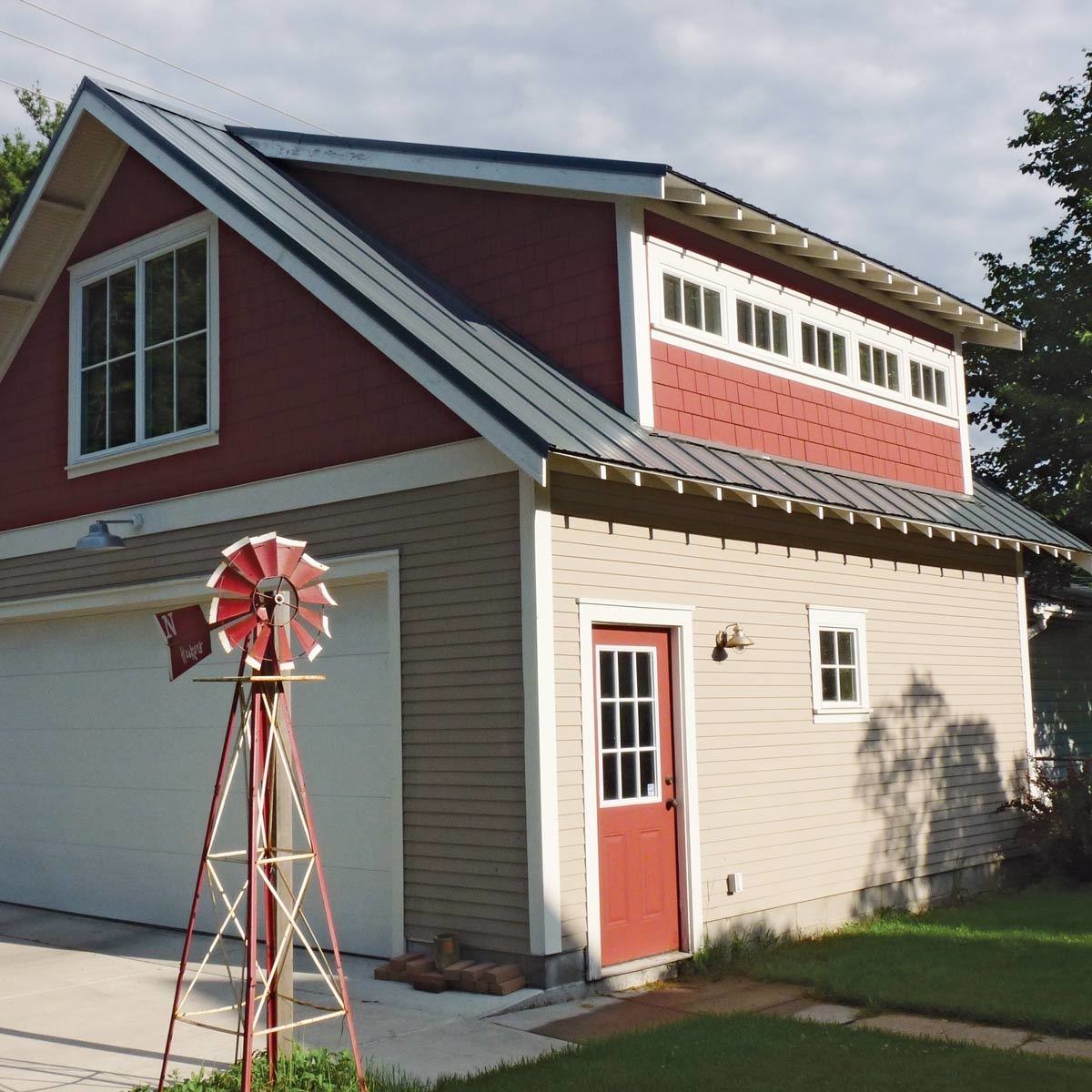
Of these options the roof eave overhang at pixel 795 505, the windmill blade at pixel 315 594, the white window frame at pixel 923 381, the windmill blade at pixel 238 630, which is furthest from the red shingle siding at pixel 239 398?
the white window frame at pixel 923 381

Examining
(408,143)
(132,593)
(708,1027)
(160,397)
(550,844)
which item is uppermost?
(408,143)

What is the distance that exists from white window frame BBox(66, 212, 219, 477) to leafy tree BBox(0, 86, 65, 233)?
15034 mm

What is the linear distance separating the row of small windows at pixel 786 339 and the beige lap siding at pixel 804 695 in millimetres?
1486

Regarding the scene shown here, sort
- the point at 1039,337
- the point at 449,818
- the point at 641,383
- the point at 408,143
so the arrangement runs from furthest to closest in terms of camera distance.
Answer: the point at 1039,337 < the point at 408,143 < the point at 641,383 < the point at 449,818

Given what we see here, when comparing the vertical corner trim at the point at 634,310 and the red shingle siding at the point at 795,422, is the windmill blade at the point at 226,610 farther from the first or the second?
the red shingle siding at the point at 795,422

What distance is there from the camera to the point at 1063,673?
16391mm

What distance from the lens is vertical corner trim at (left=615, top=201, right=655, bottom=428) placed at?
9305 millimetres

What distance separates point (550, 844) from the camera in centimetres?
780

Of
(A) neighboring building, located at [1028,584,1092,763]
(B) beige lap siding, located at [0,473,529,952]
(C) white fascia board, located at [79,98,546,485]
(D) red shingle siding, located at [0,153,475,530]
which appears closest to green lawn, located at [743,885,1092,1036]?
(B) beige lap siding, located at [0,473,529,952]

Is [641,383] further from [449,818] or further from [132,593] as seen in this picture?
[132,593]

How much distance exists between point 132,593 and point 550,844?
16.0ft

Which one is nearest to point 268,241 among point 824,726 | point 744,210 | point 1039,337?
point 744,210

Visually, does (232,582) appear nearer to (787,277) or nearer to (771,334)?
(771,334)

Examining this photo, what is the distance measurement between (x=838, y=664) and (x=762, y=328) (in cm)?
284
